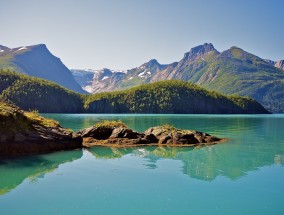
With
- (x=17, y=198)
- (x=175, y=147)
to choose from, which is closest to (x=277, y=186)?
(x=17, y=198)

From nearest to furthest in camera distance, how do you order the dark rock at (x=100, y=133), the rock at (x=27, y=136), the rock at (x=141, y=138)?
1. the rock at (x=27, y=136)
2. the rock at (x=141, y=138)
3. the dark rock at (x=100, y=133)

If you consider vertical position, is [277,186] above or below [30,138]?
below

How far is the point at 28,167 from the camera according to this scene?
2384 cm

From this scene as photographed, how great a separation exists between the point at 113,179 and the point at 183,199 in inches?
233

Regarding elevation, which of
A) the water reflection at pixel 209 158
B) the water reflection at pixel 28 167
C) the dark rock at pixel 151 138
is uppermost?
the dark rock at pixel 151 138

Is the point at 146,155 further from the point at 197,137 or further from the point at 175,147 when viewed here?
the point at 197,137

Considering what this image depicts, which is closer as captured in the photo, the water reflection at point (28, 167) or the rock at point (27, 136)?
the water reflection at point (28, 167)

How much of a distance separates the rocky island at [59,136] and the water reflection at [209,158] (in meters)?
3.47

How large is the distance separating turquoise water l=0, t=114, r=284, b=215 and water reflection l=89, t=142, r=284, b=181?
0.08m

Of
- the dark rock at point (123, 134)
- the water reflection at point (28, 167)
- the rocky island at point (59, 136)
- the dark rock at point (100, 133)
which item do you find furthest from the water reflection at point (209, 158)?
the dark rock at point (100, 133)

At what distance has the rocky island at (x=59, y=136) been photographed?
2952cm

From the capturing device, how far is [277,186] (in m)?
18.9

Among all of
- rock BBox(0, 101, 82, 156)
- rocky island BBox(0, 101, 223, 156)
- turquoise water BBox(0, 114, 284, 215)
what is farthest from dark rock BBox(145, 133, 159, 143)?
turquoise water BBox(0, 114, 284, 215)

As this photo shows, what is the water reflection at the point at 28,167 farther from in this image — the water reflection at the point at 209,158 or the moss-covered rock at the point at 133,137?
the moss-covered rock at the point at 133,137
